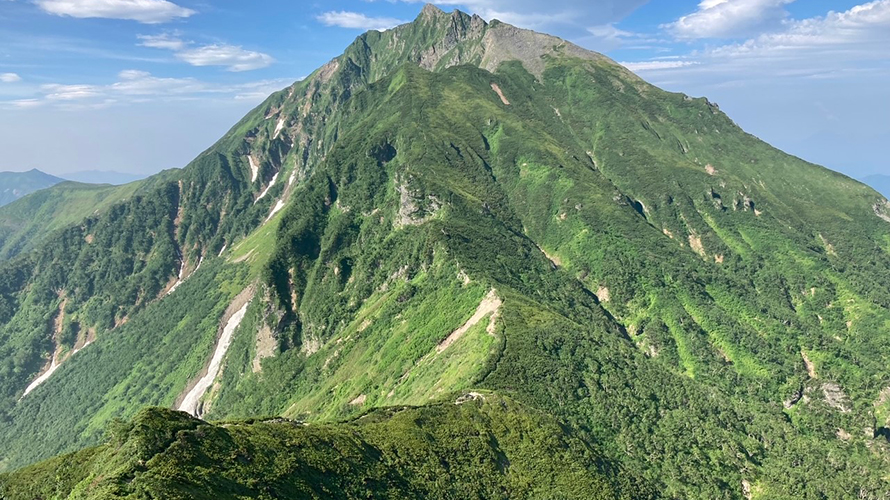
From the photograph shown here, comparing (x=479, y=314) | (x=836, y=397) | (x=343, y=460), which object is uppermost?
(x=479, y=314)

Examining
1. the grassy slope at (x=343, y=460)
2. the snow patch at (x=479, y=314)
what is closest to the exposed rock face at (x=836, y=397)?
the grassy slope at (x=343, y=460)

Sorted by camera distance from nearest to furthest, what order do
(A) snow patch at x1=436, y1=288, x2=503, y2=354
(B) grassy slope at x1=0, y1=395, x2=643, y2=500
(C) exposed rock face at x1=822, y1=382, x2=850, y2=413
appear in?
(B) grassy slope at x1=0, y1=395, x2=643, y2=500 < (A) snow patch at x1=436, y1=288, x2=503, y2=354 < (C) exposed rock face at x1=822, y1=382, x2=850, y2=413

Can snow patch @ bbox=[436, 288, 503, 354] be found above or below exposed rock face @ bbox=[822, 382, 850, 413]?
above

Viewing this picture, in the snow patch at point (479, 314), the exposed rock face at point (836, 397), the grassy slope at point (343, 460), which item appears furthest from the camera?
the exposed rock face at point (836, 397)

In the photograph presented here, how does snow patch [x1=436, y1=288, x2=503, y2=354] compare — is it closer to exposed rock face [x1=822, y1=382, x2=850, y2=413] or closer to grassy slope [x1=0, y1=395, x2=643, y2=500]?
grassy slope [x1=0, y1=395, x2=643, y2=500]

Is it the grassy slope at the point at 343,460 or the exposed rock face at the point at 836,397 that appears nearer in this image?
the grassy slope at the point at 343,460

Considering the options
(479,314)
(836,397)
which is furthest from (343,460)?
(836,397)

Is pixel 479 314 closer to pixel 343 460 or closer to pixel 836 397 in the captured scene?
pixel 343 460

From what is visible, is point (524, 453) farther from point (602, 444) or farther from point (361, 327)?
point (361, 327)

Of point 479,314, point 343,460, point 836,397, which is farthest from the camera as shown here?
point 836,397

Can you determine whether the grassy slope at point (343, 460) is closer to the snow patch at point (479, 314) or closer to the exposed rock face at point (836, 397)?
the snow patch at point (479, 314)

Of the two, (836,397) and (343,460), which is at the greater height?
(343,460)

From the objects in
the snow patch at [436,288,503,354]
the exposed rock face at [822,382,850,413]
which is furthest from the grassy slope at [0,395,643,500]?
the exposed rock face at [822,382,850,413]
